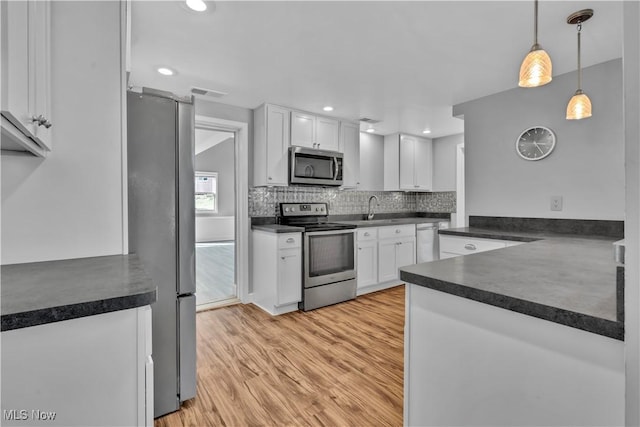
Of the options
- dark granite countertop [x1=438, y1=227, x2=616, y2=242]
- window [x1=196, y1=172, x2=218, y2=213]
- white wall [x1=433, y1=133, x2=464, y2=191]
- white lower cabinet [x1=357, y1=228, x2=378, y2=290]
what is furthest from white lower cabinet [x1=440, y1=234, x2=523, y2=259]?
window [x1=196, y1=172, x2=218, y2=213]

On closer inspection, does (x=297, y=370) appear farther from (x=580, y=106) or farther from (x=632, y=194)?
(x=580, y=106)

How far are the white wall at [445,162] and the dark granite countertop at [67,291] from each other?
4848 millimetres

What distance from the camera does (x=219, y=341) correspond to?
2.57 metres

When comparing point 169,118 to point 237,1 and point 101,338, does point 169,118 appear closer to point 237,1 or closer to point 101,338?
point 237,1

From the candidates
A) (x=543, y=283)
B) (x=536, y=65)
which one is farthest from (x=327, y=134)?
(x=543, y=283)

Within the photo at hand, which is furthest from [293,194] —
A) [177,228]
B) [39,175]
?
[39,175]

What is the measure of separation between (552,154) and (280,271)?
273cm

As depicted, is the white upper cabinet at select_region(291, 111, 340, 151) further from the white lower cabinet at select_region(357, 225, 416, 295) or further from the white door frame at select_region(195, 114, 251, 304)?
the white lower cabinet at select_region(357, 225, 416, 295)

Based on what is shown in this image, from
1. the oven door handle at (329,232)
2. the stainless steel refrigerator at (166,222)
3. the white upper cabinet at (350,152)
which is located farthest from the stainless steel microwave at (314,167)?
the stainless steel refrigerator at (166,222)

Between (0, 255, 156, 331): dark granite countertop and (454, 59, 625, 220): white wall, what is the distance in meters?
3.09

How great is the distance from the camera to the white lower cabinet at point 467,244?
2.38 metres

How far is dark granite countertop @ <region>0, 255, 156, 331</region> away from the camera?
2.21 feet

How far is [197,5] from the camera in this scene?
1646mm

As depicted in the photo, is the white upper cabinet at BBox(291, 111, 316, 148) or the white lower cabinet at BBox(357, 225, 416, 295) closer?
the white upper cabinet at BBox(291, 111, 316, 148)
